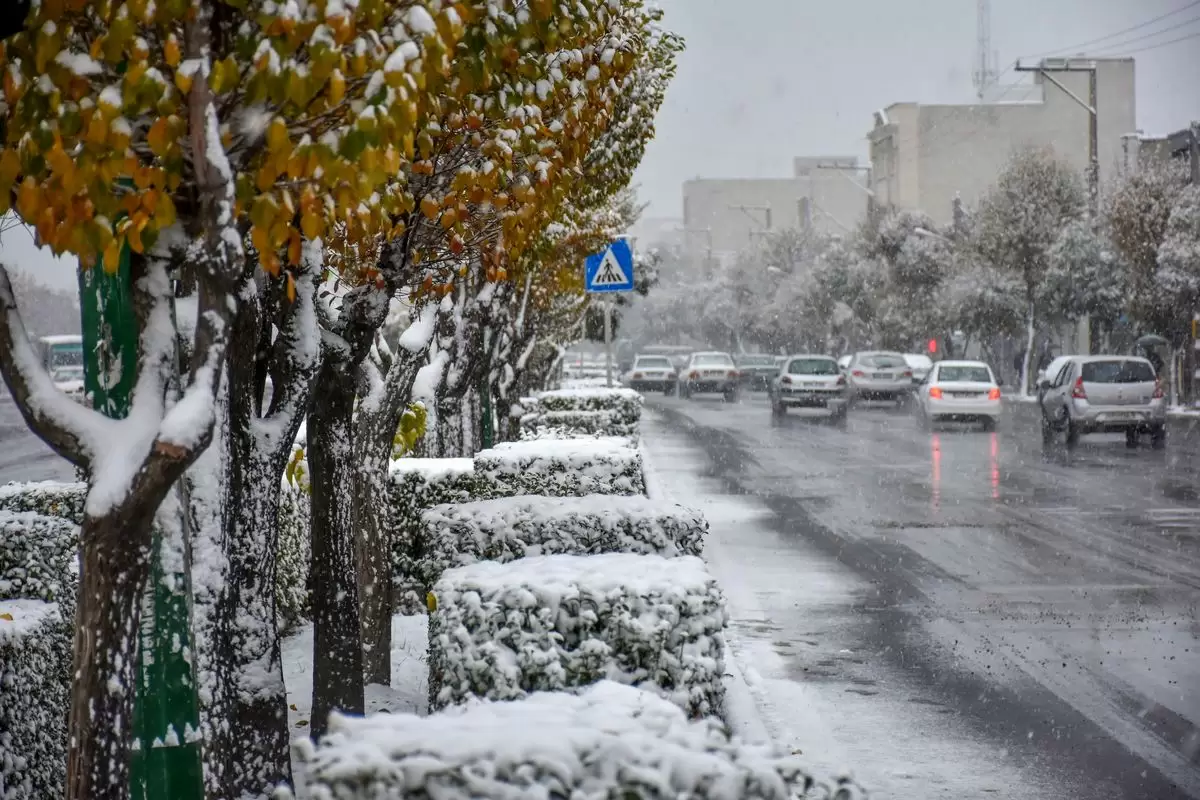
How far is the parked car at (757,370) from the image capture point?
64375 mm

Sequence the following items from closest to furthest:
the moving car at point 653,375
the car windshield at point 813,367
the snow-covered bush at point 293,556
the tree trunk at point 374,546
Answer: the tree trunk at point 374,546 → the snow-covered bush at point 293,556 → the car windshield at point 813,367 → the moving car at point 653,375

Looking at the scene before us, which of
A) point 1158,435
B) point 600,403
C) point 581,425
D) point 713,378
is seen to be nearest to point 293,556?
point 581,425

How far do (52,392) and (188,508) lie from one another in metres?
0.81

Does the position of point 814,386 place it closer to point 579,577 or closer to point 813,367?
point 813,367

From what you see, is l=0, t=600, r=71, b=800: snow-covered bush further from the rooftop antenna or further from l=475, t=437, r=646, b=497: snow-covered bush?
the rooftop antenna

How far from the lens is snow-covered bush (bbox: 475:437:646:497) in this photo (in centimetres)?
1122

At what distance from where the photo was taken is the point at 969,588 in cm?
1184

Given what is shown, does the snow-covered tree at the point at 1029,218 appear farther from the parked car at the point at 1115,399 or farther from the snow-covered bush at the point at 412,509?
the snow-covered bush at the point at 412,509

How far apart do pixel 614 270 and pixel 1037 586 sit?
973cm

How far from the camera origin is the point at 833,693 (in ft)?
28.0

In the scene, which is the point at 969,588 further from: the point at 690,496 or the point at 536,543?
the point at 690,496

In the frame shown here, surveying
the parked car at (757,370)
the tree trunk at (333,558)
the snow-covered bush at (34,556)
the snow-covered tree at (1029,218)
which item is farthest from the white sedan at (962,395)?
the parked car at (757,370)

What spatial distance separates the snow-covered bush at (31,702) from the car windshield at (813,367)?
3452 cm

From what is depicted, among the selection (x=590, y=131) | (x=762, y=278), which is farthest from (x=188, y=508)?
(x=762, y=278)
